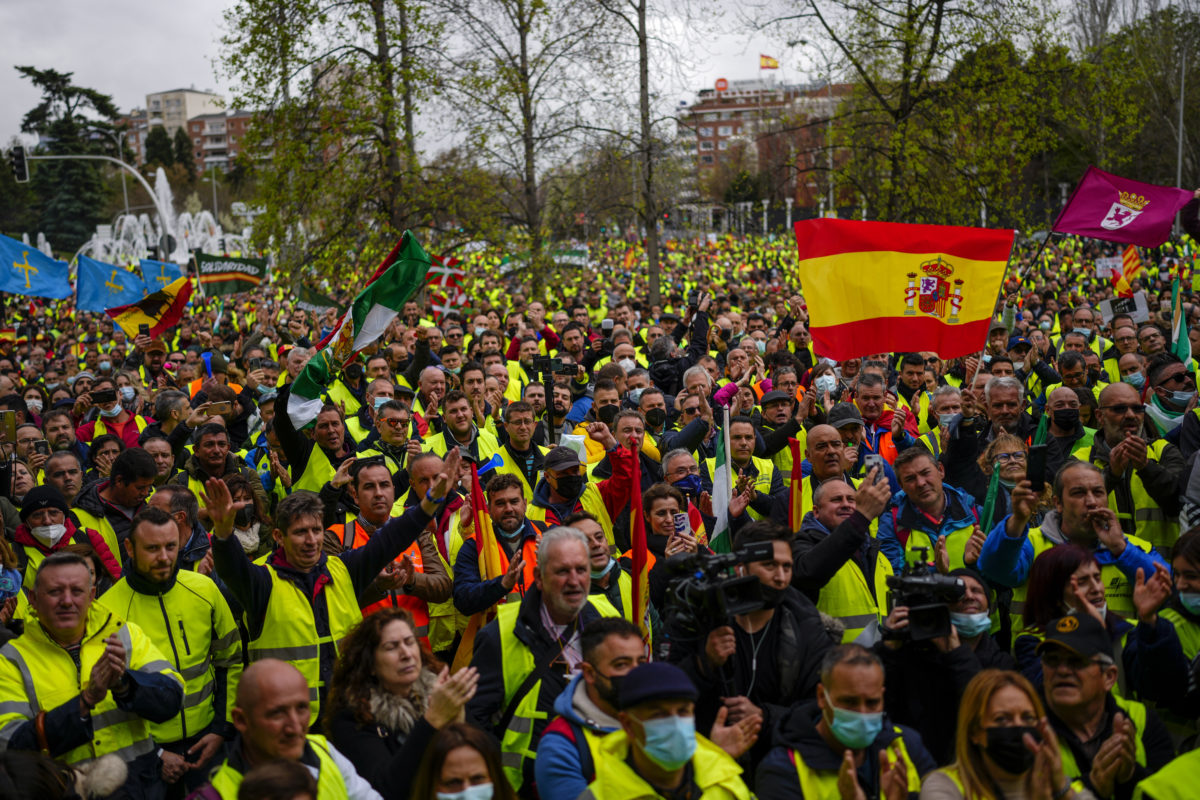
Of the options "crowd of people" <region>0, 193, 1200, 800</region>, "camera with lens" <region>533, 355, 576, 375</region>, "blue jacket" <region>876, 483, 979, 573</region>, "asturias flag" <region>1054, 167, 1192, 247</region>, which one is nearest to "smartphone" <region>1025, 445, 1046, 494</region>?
"crowd of people" <region>0, 193, 1200, 800</region>

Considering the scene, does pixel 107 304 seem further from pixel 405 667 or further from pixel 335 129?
pixel 405 667

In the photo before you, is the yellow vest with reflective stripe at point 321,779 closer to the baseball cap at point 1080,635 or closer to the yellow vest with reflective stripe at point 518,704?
the yellow vest with reflective stripe at point 518,704

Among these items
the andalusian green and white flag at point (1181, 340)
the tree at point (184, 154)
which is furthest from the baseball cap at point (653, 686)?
the tree at point (184, 154)

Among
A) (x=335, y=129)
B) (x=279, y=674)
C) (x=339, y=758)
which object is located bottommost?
(x=339, y=758)

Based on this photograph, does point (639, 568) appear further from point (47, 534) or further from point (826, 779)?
point (47, 534)

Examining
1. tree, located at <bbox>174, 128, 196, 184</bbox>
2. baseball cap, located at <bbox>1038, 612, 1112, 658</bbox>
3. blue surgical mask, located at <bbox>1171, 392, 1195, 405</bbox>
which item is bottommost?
baseball cap, located at <bbox>1038, 612, 1112, 658</bbox>

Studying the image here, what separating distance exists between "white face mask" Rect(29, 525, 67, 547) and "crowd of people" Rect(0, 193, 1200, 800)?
6 centimetres

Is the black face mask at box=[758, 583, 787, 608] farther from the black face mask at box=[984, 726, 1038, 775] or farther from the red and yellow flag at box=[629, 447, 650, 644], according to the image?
the black face mask at box=[984, 726, 1038, 775]

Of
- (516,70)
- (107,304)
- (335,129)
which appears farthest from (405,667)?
(516,70)

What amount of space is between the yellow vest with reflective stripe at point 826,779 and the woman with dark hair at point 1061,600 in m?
0.91

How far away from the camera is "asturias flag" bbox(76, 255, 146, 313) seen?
16.4 m

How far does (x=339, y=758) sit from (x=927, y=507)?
3093mm

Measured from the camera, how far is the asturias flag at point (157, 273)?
62.0ft

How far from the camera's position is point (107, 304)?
1658 cm
